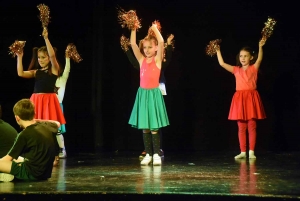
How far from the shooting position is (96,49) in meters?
7.58

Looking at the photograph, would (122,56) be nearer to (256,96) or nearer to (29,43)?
(29,43)

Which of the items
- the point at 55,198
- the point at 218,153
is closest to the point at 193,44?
the point at 218,153

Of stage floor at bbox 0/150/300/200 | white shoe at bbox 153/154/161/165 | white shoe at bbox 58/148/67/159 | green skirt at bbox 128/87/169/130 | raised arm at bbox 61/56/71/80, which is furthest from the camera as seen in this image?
raised arm at bbox 61/56/71/80

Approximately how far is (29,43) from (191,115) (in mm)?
2177

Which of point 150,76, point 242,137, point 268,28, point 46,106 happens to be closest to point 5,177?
point 46,106

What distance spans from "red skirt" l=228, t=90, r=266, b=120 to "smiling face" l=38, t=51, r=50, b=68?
7.06 feet

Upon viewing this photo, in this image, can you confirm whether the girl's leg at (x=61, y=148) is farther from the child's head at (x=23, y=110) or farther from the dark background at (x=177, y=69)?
the child's head at (x=23, y=110)

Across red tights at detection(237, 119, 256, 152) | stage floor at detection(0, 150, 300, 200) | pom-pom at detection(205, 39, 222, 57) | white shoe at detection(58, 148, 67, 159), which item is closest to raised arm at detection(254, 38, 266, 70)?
pom-pom at detection(205, 39, 222, 57)

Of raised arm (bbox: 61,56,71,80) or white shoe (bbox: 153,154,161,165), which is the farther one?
raised arm (bbox: 61,56,71,80)

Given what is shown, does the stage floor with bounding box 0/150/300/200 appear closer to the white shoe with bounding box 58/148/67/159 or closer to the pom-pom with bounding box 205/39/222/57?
the white shoe with bounding box 58/148/67/159

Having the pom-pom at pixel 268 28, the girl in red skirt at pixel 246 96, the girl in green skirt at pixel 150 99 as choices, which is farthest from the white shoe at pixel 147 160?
the pom-pom at pixel 268 28

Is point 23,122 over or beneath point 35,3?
beneath

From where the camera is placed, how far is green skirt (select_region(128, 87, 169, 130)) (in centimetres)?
581

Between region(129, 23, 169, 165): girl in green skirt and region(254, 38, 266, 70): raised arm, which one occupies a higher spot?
region(254, 38, 266, 70): raised arm
